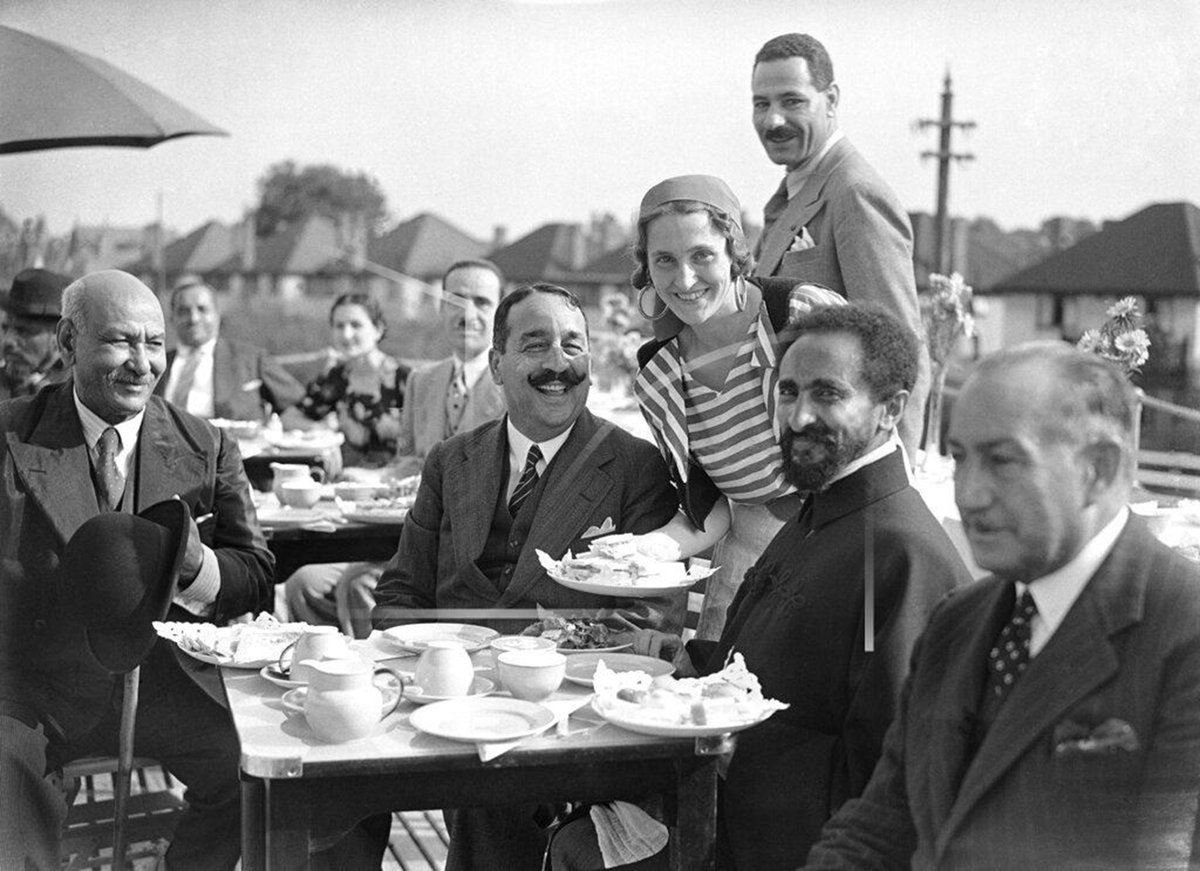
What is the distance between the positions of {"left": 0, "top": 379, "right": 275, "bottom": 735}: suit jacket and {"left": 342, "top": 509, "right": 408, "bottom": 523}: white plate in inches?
44.6

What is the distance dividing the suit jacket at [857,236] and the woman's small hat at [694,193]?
0.21 metres

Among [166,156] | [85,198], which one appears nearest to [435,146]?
[166,156]

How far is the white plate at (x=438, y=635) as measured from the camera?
2.73 m

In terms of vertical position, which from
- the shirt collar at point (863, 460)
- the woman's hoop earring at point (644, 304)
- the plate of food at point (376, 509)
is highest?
the woman's hoop earring at point (644, 304)

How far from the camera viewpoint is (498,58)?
2777 millimetres

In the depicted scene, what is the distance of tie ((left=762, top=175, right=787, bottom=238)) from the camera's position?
2.96 m

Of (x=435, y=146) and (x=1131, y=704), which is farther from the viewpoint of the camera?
(x=435, y=146)

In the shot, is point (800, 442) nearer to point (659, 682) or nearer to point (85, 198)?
point (659, 682)

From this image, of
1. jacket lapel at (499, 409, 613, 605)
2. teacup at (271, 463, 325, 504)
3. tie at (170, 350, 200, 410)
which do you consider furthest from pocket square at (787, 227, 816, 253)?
tie at (170, 350, 200, 410)

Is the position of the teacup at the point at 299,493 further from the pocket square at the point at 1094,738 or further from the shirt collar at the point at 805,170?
the pocket square at the point at 1094,738

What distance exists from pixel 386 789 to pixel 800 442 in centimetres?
92

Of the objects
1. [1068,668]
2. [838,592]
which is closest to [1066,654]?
[1068,668]

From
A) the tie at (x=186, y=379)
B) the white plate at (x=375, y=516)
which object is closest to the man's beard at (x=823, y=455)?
the white plate at (x=375, y=516)

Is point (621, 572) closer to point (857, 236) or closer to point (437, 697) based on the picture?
point (437, 697)
